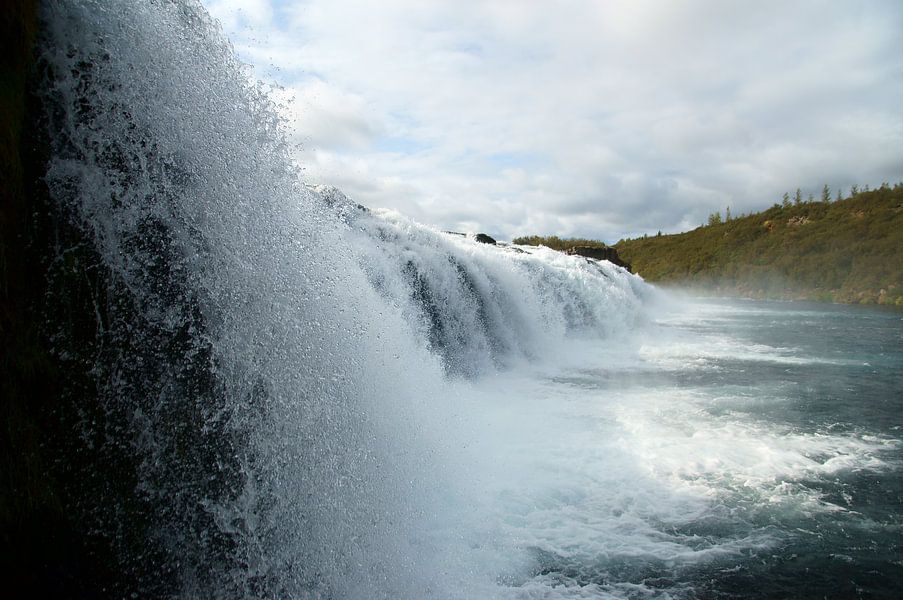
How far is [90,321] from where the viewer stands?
2.38m

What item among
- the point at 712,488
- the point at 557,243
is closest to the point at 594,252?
the point at 557,243

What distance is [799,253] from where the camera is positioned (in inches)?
2415

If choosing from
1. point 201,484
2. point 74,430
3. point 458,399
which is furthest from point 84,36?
point 458,399

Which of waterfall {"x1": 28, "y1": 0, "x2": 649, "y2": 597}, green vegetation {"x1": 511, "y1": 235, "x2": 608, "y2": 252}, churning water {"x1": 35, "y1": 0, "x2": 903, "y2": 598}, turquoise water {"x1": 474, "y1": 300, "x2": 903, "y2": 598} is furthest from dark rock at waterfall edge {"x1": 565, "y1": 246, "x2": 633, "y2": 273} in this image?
waterfall {"x1": 28, "y1": 0, "x2": 649, "y2": 597}

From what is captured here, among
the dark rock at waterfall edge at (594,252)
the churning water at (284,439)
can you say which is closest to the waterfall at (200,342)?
the churning water at (284,439)

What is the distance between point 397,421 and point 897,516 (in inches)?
172

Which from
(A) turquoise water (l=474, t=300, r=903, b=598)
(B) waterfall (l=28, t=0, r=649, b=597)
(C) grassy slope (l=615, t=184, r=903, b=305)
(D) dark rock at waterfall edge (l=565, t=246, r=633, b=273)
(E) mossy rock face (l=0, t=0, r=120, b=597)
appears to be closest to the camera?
(E) mossy rock face (l=0, t=0, r=120, b=597)

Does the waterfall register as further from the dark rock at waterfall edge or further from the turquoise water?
the dark rock at waterfall edge

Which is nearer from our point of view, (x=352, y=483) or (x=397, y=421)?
(x=352, y=483)

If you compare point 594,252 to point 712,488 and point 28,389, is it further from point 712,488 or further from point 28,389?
point 28,389

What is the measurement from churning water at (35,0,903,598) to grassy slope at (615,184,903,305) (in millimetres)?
45637

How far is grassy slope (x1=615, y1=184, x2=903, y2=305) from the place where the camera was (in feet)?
154

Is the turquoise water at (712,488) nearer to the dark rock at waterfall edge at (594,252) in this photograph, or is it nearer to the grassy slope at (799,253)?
the dark rock at waterfall edge at (594,252)

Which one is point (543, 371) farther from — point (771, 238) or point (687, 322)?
point (771, 238)
